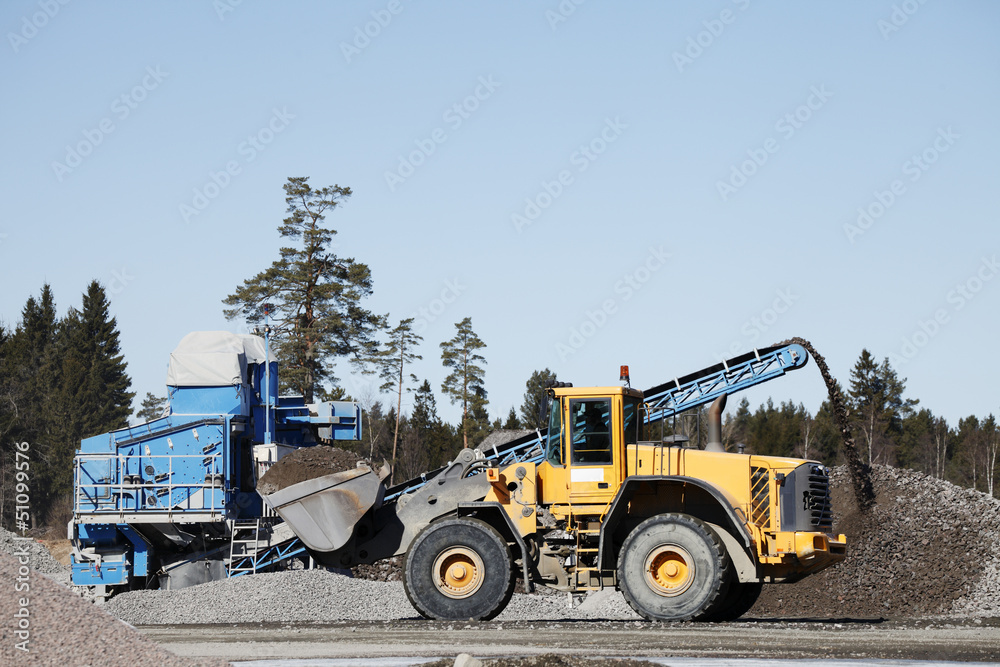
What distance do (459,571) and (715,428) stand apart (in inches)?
173

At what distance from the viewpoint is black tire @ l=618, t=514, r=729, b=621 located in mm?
13875

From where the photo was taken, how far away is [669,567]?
14203 millimetres

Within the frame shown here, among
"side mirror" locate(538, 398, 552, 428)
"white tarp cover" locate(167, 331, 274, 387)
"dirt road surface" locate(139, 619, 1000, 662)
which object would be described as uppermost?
"white tarp cover" locate(167, 331, 274, 387)

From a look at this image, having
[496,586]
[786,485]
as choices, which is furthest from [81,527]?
[786,485]

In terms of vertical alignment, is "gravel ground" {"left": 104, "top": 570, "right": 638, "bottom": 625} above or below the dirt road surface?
below

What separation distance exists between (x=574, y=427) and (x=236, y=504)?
9917 mm

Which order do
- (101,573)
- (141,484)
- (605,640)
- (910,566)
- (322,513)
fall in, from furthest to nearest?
(141,484), (101,573), (910,566), (322,513), (605,640)

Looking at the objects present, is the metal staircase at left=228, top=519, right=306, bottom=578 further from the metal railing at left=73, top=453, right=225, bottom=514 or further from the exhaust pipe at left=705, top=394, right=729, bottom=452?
the exhaust pipe at left=705, top=394, right=729, bottom=452

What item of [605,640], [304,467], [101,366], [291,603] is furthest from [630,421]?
[101,366]

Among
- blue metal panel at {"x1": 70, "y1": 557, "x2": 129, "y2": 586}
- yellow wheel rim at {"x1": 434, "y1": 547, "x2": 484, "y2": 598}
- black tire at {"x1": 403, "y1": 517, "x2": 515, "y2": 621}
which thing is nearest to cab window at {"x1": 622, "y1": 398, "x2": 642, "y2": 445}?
black tire at {"x1": 403, "y1": 517, "x2": 515, "y2": 621}

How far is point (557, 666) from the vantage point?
923 centimetres

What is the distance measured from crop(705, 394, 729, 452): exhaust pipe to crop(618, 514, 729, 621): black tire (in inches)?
55.9

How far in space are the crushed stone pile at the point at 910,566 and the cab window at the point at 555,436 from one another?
7866 millimetres

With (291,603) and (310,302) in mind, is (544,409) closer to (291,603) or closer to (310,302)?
(291,603)
